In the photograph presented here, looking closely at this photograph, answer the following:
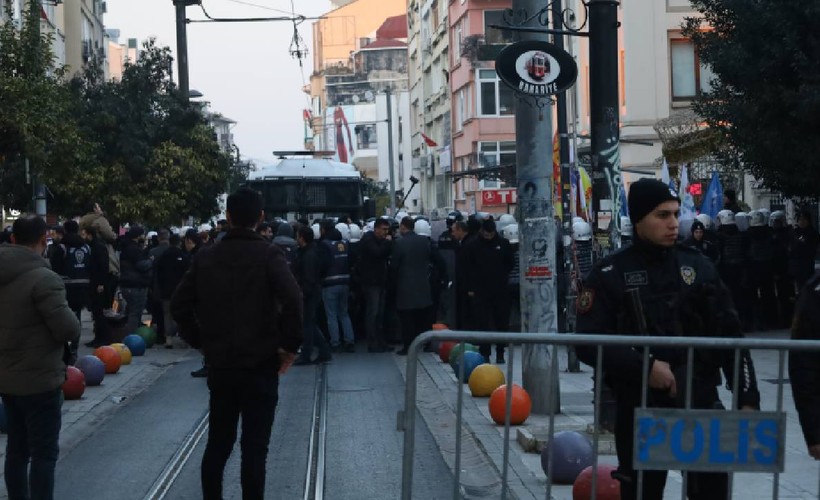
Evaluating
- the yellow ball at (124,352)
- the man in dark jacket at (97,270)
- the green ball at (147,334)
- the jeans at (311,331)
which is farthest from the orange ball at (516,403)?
the green ball at (147,334)

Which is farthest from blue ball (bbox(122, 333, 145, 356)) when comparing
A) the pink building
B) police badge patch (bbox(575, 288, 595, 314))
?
the pink building

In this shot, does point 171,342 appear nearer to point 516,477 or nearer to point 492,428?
point 492,428

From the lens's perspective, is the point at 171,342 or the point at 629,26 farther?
the point at 629,26

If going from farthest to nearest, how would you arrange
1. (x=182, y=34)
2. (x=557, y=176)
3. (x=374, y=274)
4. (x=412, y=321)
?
(x=182, y=34) < (x=374, y=274) < (x=412, y=321) < (x=557, y=176)

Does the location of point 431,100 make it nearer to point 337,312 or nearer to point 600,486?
point 337,312

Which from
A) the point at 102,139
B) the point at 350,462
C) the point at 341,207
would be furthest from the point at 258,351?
the point at 102,139

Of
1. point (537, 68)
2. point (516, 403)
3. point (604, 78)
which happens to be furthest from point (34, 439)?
point (604, 78)

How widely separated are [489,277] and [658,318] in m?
11.8

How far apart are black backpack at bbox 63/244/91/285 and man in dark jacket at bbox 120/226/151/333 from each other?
1.89 metres

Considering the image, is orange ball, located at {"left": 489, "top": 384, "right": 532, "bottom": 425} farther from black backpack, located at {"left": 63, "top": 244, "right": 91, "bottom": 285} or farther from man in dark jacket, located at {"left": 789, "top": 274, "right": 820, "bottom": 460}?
black backpack, located at {"left": 63, "top": 244, "right": 91, "bottom": 285}

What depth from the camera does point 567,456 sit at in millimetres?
6758

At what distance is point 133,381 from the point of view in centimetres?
1711

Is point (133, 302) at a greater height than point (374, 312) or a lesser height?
greater

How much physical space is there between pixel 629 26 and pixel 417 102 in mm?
48756
